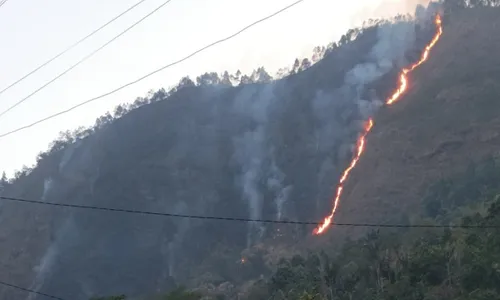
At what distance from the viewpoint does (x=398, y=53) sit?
4200 inches

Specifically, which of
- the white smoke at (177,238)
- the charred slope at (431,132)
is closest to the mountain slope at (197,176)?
the white smoke at (177,238)

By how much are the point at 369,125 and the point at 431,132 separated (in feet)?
38.2

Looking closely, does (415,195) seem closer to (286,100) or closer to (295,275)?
(295,275)

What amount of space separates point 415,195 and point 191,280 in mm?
23788

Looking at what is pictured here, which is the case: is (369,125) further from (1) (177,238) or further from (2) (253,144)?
(1) (177,238)

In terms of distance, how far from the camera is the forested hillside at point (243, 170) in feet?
258

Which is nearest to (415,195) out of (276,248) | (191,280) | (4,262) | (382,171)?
(382,171)

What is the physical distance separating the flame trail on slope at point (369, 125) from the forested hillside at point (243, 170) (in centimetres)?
140

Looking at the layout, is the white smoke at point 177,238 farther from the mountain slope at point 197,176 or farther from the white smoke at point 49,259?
the white smoke at point 49,259

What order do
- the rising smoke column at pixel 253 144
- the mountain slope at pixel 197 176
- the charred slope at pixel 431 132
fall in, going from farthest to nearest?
1. the rising smoke column at pixel 253 144
2. the mountain slope at pixel 197 176
3. the charred slope at pixel 431 132

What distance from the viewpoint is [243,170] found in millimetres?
101938

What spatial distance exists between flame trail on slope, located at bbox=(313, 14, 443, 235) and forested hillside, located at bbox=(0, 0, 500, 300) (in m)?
1.40

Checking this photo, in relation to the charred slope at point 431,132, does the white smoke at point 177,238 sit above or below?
below

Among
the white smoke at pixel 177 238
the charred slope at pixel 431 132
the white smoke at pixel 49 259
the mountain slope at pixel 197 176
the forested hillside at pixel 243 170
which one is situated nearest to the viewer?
the charred slope at pixel 431 132
